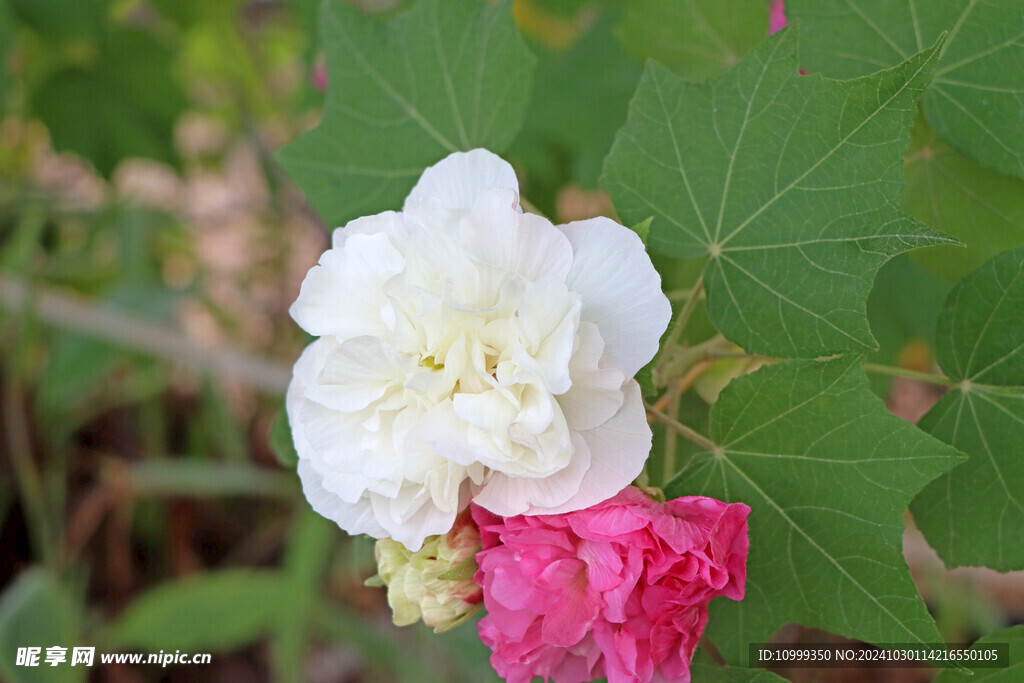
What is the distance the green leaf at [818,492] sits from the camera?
14.5 inches

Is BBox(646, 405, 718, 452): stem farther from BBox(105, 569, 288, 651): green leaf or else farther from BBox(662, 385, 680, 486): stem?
BBox(105, 569, 288, 651): green leaf

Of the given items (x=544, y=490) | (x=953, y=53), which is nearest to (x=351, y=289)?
(x=544, y=490)

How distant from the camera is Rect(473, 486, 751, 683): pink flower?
348 millimetres

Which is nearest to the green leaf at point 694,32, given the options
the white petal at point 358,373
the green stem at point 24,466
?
the white petal at point 358,373

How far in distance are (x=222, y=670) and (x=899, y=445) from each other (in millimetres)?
1523

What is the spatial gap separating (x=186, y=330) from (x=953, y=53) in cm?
146

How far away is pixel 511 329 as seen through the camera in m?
0.35

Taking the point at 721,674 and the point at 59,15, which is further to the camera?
the point at 59,15

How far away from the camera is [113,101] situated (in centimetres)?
115

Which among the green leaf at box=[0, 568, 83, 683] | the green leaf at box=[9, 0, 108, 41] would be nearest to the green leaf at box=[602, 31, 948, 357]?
the green leaf at box=[9, 0, 108, 41]

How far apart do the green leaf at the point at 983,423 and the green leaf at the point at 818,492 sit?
0.29 ft

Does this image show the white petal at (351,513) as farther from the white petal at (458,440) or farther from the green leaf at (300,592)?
the green leaf at (300,592)

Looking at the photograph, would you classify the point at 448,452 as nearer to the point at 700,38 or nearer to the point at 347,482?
the point at 347,482

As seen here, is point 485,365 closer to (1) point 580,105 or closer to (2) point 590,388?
(2) point 590,388
